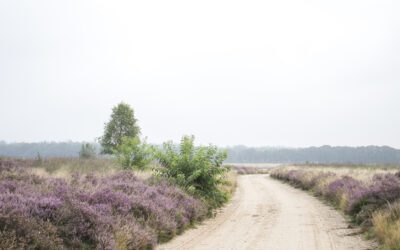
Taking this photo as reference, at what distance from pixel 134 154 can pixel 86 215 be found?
15.2 metres

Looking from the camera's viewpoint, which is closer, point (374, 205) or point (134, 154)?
point (374, 205)

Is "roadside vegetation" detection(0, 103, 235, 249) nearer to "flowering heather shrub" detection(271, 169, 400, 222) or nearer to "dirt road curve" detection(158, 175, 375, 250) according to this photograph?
"dirt road curve" detection(158, 175, 375, 250)

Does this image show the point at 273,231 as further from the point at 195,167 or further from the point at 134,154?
the point at 134,154

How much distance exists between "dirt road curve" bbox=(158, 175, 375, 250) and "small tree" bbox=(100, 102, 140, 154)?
1709 inches

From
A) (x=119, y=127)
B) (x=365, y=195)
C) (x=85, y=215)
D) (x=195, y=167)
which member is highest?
(x=119, y=127)

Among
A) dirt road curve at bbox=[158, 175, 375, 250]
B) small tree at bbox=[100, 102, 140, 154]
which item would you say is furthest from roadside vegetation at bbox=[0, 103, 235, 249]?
small tree at bbox=[100, 102, 140, 154]

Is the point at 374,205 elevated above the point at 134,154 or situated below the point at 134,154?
below

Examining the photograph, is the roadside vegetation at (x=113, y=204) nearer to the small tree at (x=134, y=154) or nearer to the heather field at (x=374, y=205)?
the small tree at (x=134, y=154)

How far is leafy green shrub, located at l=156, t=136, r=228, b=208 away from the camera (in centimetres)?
1848

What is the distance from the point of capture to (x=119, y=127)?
6078 cm

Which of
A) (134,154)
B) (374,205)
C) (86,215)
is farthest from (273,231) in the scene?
(134,154)

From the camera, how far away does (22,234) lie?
7344mm

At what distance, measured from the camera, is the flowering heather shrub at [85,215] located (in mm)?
7527

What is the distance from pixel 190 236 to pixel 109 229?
11.7 ft
